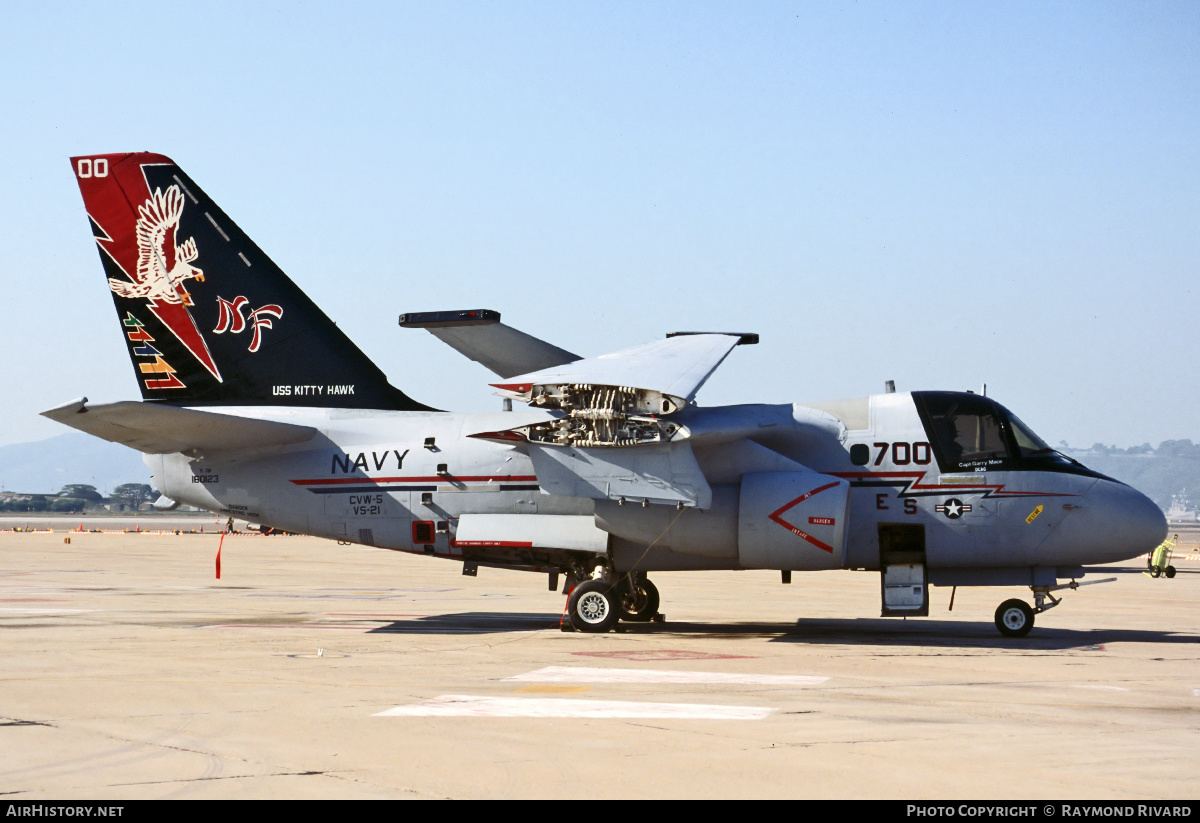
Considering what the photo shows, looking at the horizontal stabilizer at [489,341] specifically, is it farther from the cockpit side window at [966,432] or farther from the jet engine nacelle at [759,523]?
the cockpit side window at [966,432]

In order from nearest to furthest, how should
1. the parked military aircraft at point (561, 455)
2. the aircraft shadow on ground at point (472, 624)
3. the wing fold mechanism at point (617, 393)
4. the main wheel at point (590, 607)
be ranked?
the wing fold mechanism at point (617, 393) < the parked military aircraft at point (561, 455) < the main wheel at point (590, 607) < the aircraft shadow on ground at point (472, 624)

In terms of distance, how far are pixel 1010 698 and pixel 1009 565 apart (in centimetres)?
642

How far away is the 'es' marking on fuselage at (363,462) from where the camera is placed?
19.2 meters

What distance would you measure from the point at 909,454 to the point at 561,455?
17.6ft

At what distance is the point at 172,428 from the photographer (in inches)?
720

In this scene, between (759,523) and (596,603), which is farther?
(596,603)

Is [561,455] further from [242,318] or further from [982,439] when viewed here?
[242,318]

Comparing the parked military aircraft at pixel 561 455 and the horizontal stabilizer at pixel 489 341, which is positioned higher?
the horizontal stabilizer at pixel 489 341

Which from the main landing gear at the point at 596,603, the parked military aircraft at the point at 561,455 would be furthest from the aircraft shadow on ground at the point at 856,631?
the parked military aircraft at the point at 561,455

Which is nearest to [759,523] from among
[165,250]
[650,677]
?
[650,677]

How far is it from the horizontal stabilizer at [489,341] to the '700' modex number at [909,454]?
550 centimetres

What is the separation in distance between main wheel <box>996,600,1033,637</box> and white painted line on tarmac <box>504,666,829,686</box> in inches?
233

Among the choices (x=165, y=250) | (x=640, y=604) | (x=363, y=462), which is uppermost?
(x=165, y=250)
